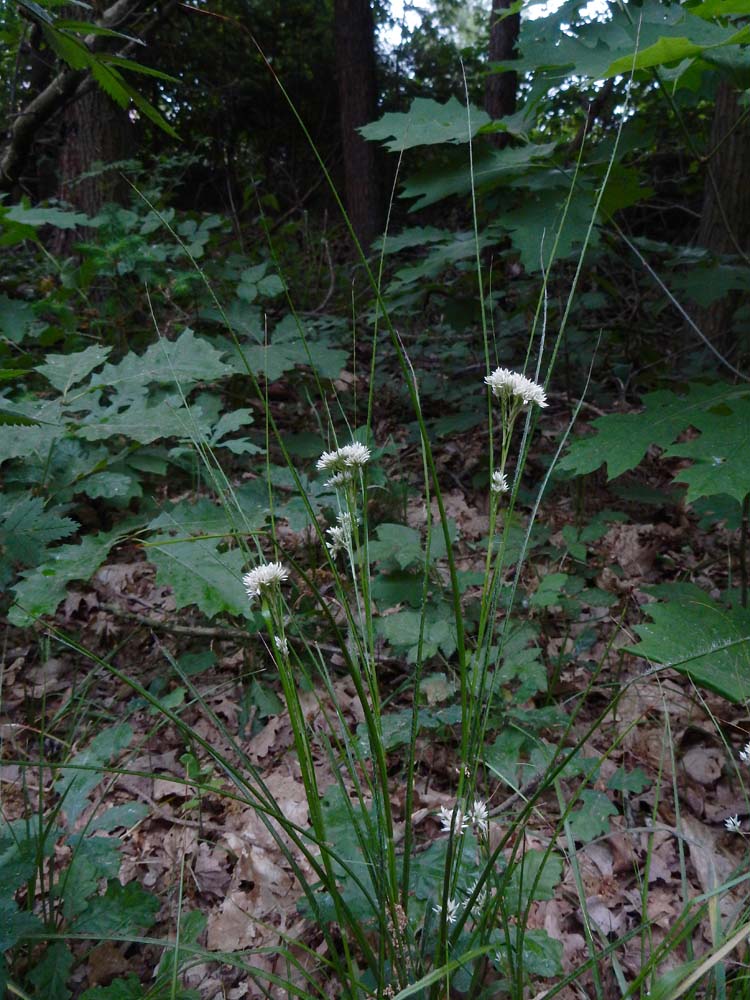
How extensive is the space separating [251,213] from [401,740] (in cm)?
758

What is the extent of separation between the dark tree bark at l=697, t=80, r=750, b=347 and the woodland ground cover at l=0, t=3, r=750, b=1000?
13.6 inches

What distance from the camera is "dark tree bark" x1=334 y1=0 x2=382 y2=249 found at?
595 centimetres

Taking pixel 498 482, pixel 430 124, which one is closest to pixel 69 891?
pixel 498 482

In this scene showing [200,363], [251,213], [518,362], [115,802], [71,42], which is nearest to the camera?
[71,42]

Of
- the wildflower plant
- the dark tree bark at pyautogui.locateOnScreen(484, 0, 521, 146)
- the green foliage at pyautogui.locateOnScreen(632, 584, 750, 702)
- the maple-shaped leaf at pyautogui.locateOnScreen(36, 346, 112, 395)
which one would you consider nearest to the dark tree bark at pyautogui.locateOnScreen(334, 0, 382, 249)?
the dark tree bark at pyautogui.locateOnScreen(484, 0, 521, 146)

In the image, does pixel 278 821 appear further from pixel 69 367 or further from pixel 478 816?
pixel 69 367

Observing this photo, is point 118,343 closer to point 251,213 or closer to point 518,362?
point 518,362

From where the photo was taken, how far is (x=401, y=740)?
4.82 feet

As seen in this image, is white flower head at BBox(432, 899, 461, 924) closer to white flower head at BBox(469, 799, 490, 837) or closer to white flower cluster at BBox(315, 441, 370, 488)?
white flower head at BBox(469, 799, 490, 837)

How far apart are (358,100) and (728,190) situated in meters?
4.28

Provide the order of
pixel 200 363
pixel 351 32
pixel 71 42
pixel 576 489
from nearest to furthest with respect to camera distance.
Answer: pixel 71 42 → pixel 200 363 → pixel 576 489 → pixel 351 32

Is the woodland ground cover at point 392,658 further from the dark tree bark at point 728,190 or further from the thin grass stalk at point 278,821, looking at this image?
the dark tree bark at point 728,190

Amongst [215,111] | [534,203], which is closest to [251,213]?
[215,111]

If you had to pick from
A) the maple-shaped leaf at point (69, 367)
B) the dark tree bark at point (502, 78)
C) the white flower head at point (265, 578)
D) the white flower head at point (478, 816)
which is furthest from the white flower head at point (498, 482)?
the dark tree bark at point (502, 78)
